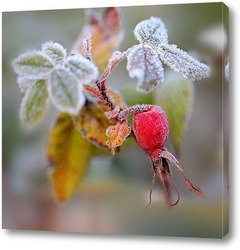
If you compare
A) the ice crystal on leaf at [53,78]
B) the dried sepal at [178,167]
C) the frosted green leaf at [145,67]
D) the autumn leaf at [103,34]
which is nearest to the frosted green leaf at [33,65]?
the ice crystal on leaf at [53,78]

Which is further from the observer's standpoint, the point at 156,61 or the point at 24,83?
the point at 24,83

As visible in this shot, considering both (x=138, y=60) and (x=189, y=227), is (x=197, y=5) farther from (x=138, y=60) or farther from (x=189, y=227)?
(x=189, y=227)

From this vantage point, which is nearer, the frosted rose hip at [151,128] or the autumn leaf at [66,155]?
the frosted rose hip at [151,128]

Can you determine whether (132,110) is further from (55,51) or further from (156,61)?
(55,51)

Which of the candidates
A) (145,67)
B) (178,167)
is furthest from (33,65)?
(178,167)

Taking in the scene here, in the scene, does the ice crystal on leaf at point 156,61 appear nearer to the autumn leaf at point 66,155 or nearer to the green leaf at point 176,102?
the green leaf at point 176,102
